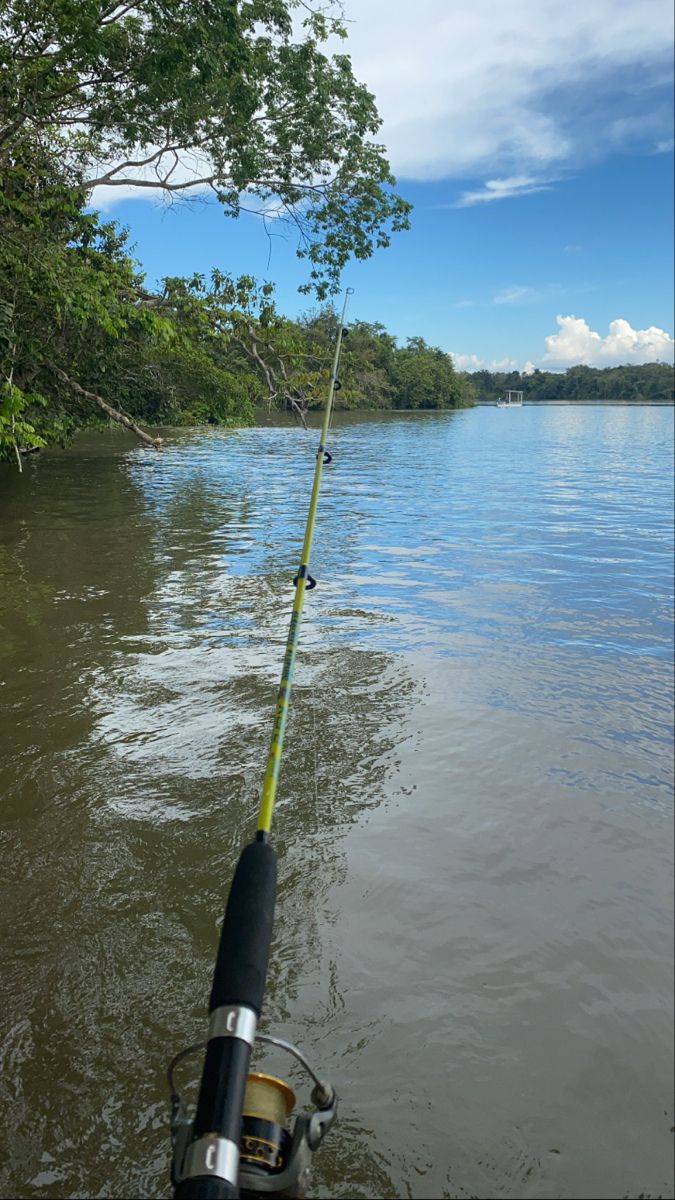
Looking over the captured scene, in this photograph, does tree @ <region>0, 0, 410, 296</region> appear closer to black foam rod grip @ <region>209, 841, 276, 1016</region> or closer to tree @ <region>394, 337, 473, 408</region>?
black foam rod grip @ <region>209, 841, 276, 1016</region>

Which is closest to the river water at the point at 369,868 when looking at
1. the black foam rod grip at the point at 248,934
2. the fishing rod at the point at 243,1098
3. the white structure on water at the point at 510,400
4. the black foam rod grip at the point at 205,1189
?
the fishing rod at the point at 243,1098

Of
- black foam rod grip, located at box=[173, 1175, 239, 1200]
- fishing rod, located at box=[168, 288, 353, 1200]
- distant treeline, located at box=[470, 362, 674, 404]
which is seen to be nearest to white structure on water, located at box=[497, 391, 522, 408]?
distant treeline, located at box=[470, 362, 674, 404]

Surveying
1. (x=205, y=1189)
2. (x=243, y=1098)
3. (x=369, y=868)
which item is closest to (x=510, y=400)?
(x=369, y=868)

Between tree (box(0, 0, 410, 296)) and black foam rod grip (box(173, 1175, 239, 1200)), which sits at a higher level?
tree (box(0, 0, 410, 296))

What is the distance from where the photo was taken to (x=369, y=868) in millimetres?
4094

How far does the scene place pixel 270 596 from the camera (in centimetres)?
991

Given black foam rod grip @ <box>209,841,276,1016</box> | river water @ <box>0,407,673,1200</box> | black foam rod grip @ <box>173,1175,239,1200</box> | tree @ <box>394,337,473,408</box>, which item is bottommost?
river water @ <box>0,407,673,1200</box>

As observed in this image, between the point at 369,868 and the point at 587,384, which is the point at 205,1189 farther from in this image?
the point at 587,384

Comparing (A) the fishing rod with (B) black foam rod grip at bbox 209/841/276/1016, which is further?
Answer: (B) black foam rod grip at bbox 209/841/276/1016

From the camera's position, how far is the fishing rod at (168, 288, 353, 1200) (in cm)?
142

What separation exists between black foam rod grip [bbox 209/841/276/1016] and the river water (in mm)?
1133

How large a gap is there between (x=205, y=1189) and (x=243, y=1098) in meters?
0.18

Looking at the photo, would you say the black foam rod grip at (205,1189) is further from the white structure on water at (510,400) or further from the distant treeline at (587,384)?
the white structure on water at (510,400)

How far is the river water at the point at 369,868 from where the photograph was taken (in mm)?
2582
